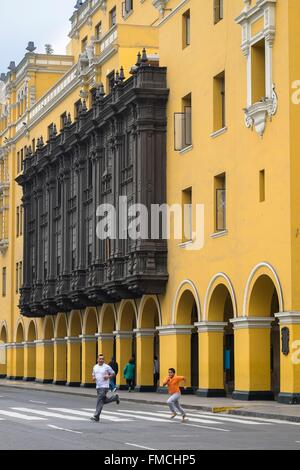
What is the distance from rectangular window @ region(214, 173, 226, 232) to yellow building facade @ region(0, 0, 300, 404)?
0.07 metres

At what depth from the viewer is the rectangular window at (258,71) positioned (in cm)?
4100

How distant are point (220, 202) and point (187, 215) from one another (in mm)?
3589

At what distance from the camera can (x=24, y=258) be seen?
75750 millimetres

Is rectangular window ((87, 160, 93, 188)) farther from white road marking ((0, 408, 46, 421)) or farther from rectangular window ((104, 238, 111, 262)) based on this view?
white road marking ((0, 408, 46, 421))

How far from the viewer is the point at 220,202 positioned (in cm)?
4484

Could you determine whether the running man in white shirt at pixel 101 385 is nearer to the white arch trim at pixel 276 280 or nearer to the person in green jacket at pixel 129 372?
the white arch trim at pixel 276 280

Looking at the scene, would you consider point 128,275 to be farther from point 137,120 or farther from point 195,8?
point 195,8

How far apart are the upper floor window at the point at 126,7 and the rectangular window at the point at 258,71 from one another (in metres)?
26.2

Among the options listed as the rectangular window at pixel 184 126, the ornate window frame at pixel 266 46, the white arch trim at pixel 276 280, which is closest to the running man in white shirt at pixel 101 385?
the white arch trim at pixel 276 280

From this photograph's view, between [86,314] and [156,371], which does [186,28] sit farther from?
[86,314]

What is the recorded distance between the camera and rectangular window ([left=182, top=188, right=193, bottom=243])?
47.8 m

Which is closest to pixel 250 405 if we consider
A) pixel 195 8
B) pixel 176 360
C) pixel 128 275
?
pixel 176 360

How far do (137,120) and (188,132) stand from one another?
10.9ft

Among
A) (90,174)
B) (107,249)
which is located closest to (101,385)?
(107,249)
